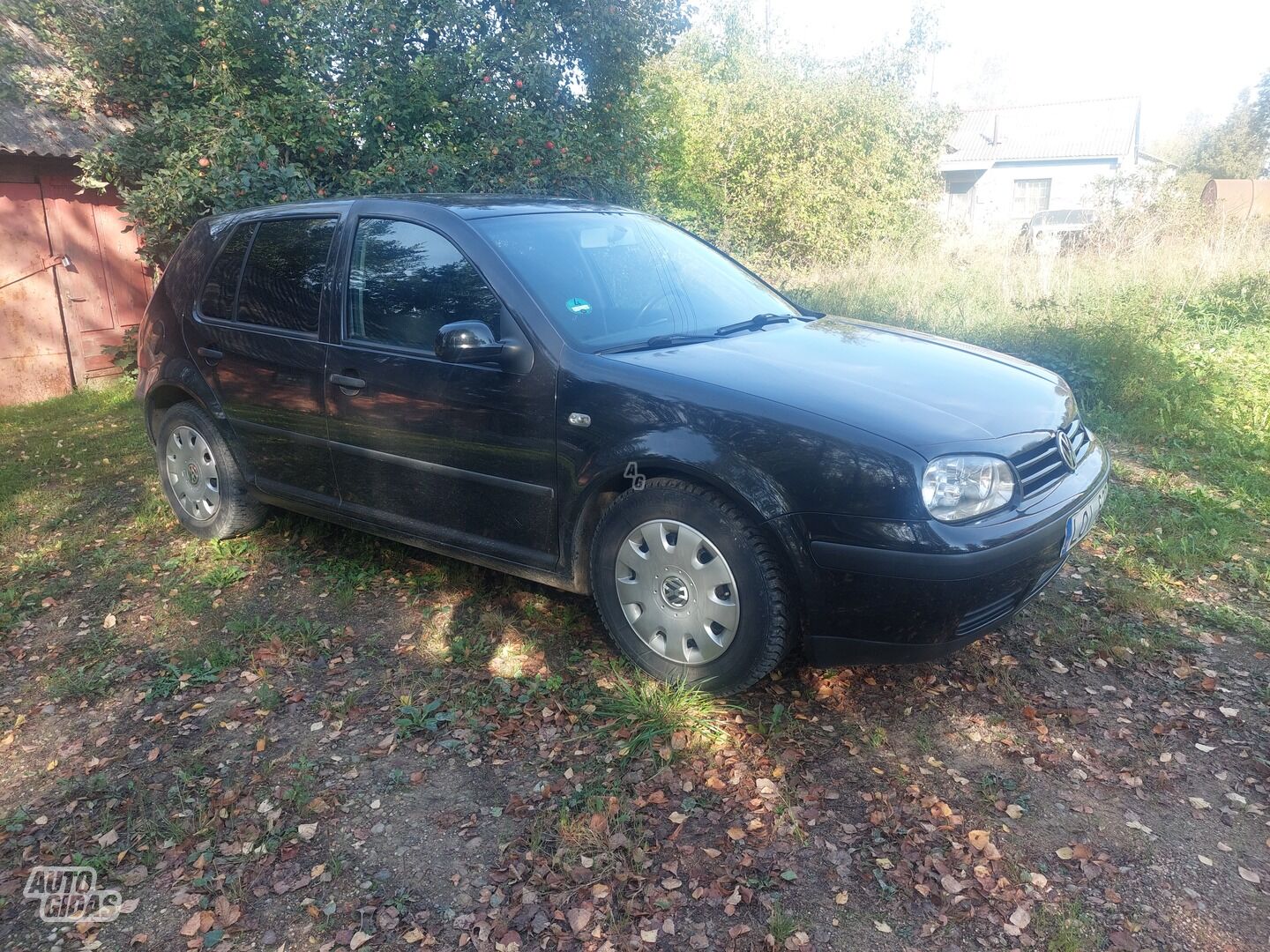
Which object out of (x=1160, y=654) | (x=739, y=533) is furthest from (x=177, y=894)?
(x=1160, y=654)

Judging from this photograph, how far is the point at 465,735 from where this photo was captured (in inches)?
129

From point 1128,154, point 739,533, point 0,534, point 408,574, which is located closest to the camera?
point 739,533

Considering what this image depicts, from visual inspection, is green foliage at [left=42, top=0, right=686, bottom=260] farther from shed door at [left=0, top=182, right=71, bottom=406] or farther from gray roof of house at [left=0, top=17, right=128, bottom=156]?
shed door at [left=0, top=182, right=71, bottom=406]

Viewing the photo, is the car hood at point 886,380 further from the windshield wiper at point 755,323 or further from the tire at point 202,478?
the tire at point 202,478

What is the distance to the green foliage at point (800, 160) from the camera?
16703mm

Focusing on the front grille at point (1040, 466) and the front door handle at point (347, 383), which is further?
the front door handle at point (347, 383)

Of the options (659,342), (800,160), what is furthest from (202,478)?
(800,160)

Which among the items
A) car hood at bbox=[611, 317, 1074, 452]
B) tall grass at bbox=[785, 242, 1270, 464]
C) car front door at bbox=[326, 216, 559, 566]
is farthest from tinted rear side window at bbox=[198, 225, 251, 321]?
tall grass at bbox=[785, 242, 1270, 464]

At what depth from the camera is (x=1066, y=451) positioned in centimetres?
336

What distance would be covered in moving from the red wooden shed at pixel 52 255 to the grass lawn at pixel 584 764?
5150mm

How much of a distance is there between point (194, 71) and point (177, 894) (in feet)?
28.4

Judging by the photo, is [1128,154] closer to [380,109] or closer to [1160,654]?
[380,109]

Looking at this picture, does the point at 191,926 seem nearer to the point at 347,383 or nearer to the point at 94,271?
the point at 347,383

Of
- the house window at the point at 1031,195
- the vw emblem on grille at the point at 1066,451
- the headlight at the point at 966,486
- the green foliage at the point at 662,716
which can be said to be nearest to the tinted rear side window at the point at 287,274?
the green foliage at the point at 662,716
